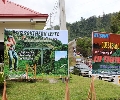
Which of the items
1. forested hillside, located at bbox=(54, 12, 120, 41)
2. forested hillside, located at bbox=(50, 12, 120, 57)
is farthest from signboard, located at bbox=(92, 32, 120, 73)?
forested hillside, located at bbox=(54, 12, 120, 41)

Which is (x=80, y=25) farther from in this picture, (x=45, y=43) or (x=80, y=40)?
(x=45, y=43)

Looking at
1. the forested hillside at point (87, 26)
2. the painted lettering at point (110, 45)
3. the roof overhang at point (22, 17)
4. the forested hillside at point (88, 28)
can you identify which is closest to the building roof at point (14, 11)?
the roof overhang at point (22, 17)

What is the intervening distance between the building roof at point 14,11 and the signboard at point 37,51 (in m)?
3.58

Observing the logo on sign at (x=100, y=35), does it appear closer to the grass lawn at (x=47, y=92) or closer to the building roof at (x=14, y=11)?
the grass lawn at (x=47, y=92)

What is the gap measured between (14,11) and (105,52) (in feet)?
18.5

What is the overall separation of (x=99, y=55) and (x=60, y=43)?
129 centimetres

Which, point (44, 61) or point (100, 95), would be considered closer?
point (44, 61)

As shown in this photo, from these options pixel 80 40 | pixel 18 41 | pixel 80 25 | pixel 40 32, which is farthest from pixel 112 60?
pixel 80 25

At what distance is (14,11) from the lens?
13.2 m

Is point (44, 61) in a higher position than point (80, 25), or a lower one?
lower

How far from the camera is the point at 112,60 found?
30.9 feet

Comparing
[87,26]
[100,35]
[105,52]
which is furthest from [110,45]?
[87,26]

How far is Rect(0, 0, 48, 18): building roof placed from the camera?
495 inches

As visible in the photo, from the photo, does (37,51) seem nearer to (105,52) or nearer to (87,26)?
(105,52)
